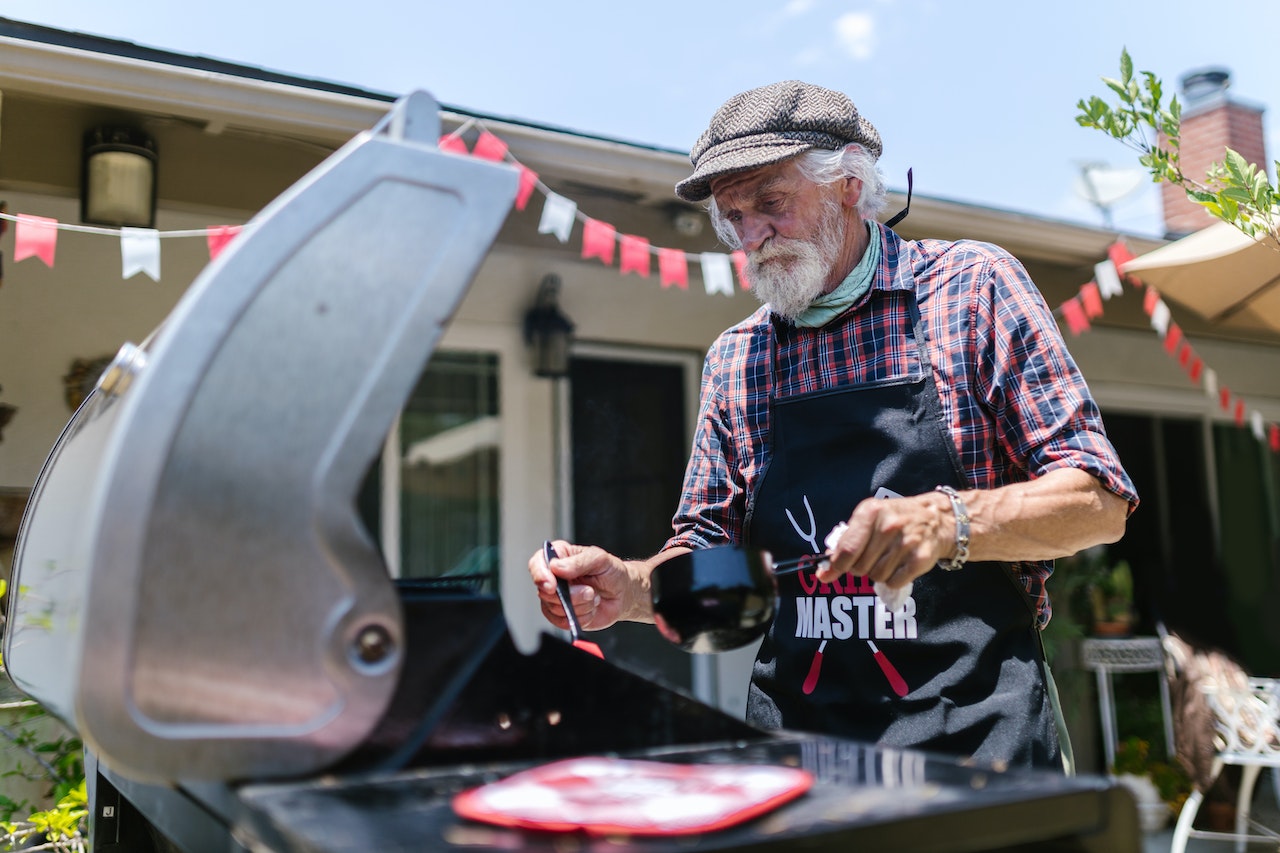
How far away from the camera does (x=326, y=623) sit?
0.89 metres

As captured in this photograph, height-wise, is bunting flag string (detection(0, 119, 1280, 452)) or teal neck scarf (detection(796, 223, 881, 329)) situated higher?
bunting flag string (detection(0, 119, 1280, 452))

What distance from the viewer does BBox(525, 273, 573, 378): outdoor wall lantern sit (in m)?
5.33

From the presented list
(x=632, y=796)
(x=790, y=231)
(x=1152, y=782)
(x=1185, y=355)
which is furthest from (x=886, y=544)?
(x=1185, y=355)

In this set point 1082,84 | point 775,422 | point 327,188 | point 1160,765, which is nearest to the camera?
point 327,188

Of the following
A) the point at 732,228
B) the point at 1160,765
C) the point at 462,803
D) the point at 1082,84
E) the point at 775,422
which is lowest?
the point at 1160,765

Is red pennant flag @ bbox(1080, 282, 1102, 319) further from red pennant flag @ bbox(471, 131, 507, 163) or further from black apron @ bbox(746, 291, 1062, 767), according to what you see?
black apron @ bbox(746, 291, 1062, 767)

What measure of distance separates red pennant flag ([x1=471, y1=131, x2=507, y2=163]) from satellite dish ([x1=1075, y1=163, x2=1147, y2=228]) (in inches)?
227

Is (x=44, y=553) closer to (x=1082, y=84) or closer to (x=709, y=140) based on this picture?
(x=709, y=140)

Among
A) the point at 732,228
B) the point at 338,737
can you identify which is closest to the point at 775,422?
the point at 732,228

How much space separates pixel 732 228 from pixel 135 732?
4.63ft

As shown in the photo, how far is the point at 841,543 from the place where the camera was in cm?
122

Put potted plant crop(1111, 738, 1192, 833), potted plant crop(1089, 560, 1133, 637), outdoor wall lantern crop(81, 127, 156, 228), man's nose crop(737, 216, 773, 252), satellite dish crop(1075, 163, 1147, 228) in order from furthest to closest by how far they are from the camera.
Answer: satellite dish crop(1075, 163, 1147, 228) < potted plant crop(1089, 560, 1133, 637) < potted plant crop(1111, 738, 1192, 833) < outdoor wall lantern crop(81, 127, 156, 228) < man's nose crop(737, 216, 773, 252)

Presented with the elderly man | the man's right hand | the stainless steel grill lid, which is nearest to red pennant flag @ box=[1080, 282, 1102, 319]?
the elderly man

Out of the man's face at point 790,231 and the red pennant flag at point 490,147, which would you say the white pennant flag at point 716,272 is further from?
the man's face at point 790,231
